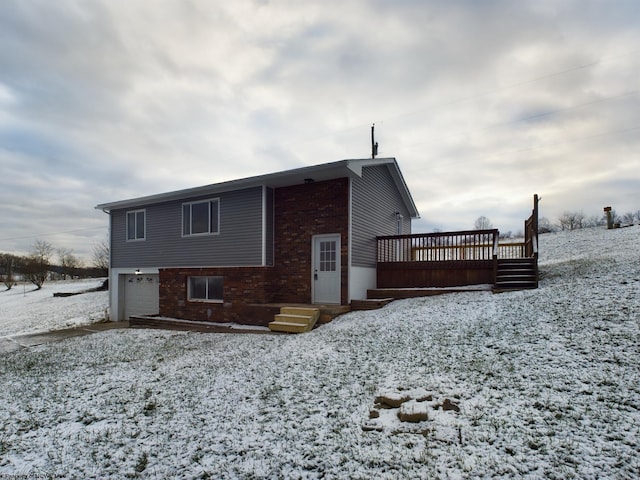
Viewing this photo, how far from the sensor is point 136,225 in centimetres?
1488

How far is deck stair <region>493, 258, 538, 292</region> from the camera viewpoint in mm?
9883

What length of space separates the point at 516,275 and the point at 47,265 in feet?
149

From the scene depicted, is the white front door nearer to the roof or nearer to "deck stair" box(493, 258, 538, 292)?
the roof

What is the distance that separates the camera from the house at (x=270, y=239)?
35.8 feet

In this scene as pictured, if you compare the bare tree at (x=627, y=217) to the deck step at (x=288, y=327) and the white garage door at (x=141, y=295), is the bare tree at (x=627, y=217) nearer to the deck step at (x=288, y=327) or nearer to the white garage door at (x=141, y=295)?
the deck step at (x=288, y=327)

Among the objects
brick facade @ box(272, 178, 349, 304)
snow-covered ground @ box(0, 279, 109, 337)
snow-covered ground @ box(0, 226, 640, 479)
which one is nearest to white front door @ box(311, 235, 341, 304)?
brick facade @ box(272, 178, 349, 304)

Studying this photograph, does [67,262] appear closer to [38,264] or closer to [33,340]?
[38,264]

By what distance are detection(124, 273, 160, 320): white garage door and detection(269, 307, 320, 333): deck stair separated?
7371 millimetres

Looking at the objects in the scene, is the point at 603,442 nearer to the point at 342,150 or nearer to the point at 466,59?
the point at 466,59

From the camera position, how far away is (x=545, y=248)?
1952 centimetres

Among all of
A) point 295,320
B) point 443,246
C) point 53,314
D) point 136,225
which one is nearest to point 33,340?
point 136,225

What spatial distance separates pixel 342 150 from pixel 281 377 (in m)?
38.8

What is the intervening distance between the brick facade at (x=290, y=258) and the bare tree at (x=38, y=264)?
3227 centimetres

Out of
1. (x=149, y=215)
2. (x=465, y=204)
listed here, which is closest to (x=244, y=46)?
(x=149, y=215)
